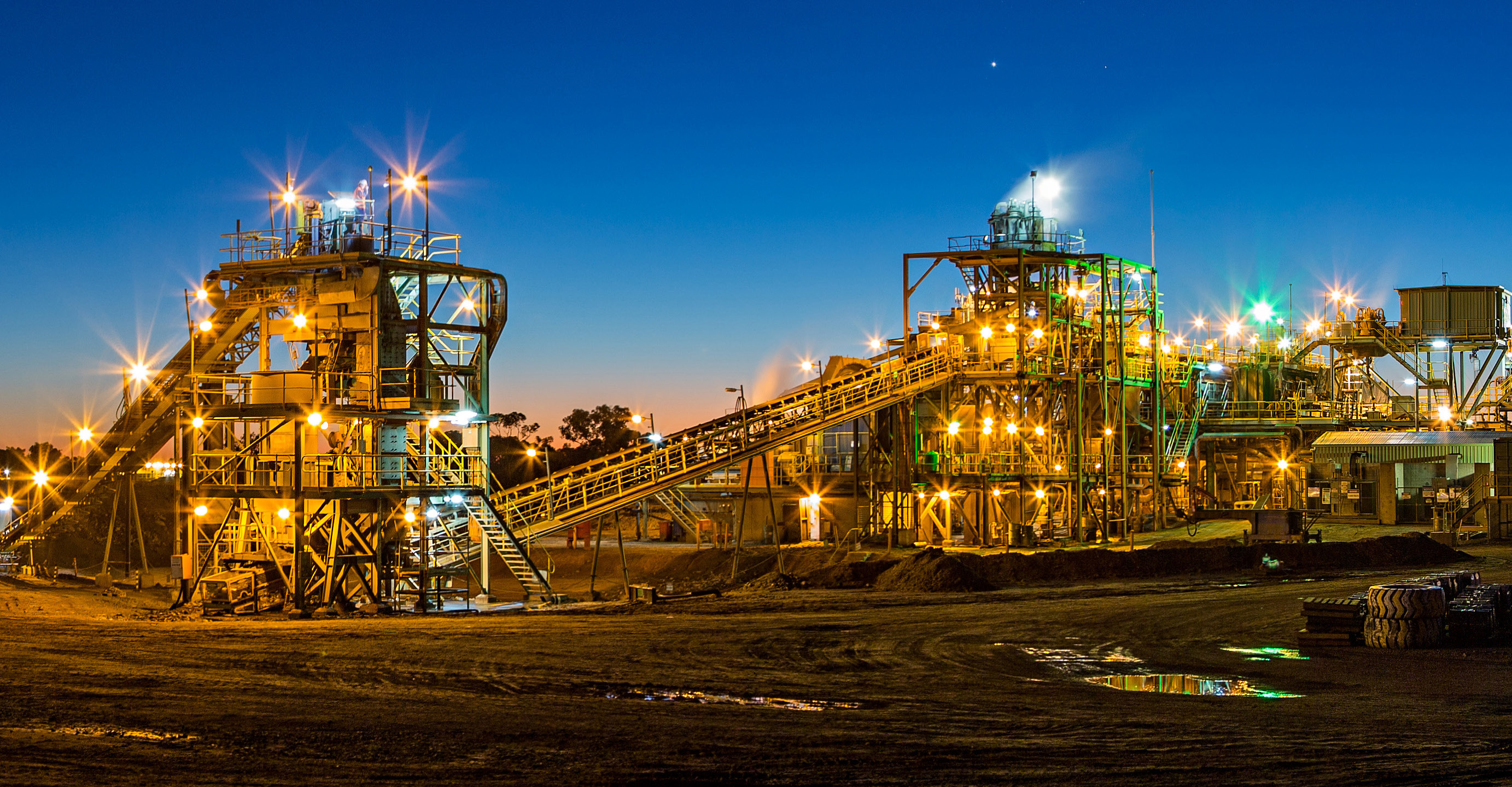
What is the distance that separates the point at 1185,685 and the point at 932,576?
13.5 meters

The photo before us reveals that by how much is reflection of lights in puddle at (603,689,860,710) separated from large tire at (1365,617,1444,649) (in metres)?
10.3

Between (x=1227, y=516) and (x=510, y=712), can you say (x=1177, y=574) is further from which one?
(x=510, y=712)

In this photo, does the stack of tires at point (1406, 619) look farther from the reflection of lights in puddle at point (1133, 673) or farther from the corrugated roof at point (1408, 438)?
the corrugated roof at point (1408, 438)

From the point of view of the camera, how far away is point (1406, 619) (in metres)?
22.0

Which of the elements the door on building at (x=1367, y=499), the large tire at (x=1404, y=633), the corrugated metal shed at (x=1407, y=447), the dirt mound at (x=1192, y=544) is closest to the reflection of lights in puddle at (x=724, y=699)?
the large tire at (x=1404, y=633)

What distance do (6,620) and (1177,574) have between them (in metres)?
26.9

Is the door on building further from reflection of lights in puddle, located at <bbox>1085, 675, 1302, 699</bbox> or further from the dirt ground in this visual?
reflection of lights in puddle, located at <bbox>1085, 675, 1302, 699</bbox>

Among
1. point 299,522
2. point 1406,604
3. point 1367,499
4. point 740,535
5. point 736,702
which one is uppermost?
point 299,522

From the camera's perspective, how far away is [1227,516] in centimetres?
5106

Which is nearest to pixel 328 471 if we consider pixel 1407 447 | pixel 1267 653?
pixel 1267 653

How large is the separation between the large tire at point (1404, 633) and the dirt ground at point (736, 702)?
36cm

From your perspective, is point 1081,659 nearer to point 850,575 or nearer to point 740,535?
point 850,575

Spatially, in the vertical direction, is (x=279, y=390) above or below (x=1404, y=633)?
above

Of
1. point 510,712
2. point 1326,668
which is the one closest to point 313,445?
point 510,712
